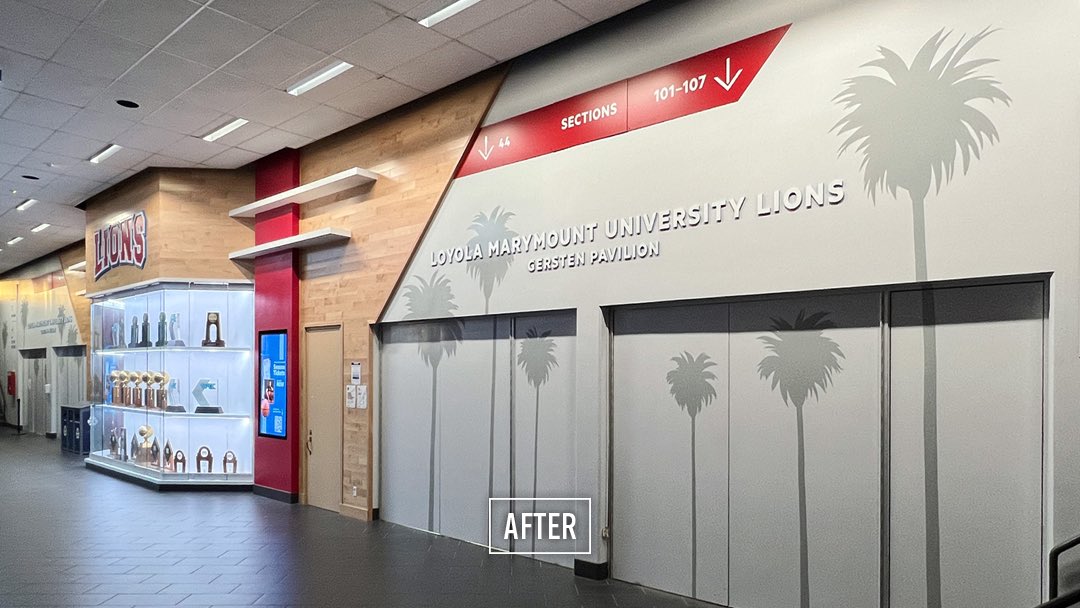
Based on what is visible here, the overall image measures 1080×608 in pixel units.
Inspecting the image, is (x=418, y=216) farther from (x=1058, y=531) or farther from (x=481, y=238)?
(x=1058, y=531)

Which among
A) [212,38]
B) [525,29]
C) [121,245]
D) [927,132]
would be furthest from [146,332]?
[927,132]

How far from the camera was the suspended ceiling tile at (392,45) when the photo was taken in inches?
226

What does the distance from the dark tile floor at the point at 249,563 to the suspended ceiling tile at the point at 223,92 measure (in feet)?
14.3

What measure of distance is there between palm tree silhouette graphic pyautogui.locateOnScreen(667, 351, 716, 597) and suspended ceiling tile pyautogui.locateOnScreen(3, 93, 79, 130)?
22.4 feet

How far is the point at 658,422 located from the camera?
5418 millimetres

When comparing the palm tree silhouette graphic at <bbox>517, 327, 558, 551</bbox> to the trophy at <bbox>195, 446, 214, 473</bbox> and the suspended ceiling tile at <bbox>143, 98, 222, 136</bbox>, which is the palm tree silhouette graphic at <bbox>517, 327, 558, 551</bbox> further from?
the trophy at <bbox>195, 446, 214, 473</bbox>

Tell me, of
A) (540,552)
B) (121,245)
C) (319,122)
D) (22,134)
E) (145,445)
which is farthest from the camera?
(121,245)

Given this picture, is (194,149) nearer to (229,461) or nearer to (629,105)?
(229,461)

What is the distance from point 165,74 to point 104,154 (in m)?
3.32

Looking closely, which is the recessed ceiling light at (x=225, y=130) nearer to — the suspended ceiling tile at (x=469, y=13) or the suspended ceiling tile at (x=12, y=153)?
the suspended ceiling tile at (x=12, y=153)

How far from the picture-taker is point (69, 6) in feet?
17.6

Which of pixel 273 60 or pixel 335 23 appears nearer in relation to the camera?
pixel 335 23

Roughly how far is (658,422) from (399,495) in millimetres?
3362

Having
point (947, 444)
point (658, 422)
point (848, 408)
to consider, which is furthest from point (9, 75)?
point (947, 444)
